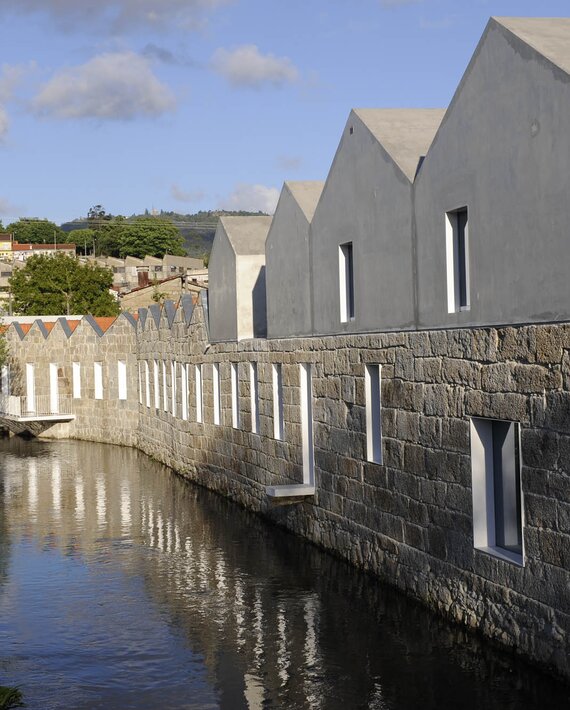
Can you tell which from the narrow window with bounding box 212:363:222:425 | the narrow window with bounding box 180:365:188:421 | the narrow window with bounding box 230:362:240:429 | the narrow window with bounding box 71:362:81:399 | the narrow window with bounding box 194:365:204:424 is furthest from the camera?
the narrow window with bounding box 71:362:81:399

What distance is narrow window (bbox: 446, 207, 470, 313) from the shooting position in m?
10.8

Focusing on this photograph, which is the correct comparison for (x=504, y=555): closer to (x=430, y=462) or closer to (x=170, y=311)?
(x=430, y=462)

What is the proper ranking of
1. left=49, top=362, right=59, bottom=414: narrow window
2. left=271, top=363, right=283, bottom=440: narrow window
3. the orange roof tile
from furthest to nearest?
left=49, top=362, right=59, bottom=414: narrow window < the orange roof tile < left=271, top=363, right=283, bottom=440: narrow window

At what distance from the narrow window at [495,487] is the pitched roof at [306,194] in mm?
6102

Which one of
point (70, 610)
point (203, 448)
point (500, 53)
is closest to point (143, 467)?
point (203, 448)

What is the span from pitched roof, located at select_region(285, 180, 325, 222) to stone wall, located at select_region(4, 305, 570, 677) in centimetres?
193

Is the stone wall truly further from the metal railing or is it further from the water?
the metal railing

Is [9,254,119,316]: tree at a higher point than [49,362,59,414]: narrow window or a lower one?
higher

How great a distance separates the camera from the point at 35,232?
5969 inches

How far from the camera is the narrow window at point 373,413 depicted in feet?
41.7

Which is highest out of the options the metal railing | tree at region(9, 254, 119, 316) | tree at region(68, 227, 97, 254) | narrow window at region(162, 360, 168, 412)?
tree at region(68, 227, 97, 254)

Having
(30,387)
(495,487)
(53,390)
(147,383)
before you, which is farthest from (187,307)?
(495,487)

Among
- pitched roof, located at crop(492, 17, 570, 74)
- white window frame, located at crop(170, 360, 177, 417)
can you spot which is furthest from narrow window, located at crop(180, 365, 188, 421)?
pitched roof, located at crop(492, 17, 570, 74)

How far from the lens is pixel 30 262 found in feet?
214
